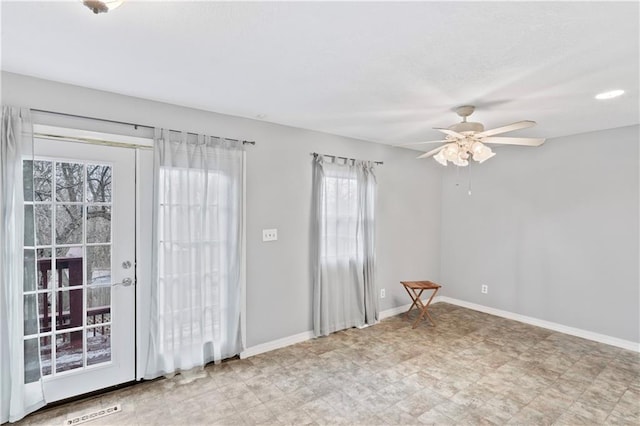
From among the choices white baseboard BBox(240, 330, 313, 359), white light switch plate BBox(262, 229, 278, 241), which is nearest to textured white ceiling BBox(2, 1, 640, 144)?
white light switch plate BBox(262, 229, 278, 241)

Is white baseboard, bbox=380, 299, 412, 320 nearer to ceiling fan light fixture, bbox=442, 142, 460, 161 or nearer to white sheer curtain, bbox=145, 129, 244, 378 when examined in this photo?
white sheer curtain, bbox=145, 129, 244, 378

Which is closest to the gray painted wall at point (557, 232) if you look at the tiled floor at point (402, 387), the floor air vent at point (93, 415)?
the tiled floor at point (402, 387)

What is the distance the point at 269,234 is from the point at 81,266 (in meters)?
1.65

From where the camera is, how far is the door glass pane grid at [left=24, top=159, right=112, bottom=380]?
2.35 metres

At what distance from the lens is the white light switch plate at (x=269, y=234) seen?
11.3 ft

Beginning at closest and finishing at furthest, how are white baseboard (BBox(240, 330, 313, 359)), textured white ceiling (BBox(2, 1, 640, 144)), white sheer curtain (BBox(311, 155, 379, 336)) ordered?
textured white ceiling (BBox(2, 1, 640, 144))
white baseboard (BBox(240, 330, 313, 359))
white sheer curtain (BBox(311, 155, 379, 336))

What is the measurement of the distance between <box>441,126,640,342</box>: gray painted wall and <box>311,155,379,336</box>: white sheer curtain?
70.7 inches

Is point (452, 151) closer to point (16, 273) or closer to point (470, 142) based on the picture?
point (470, 142)

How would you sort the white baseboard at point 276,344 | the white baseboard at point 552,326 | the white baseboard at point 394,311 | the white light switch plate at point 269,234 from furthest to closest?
the white baseboard at point 394,311 < the white baseboard at point 552,326 < the white light switch plate at point 269,234 < the white baseboard at point 276,344

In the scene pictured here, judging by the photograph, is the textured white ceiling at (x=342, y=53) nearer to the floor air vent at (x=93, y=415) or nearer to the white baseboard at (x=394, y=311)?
the floor air vent at (x=93, y=415)

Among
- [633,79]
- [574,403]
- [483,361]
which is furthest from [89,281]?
[633,79]

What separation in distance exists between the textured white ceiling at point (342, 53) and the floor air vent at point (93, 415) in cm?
246

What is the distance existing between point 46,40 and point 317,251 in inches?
113

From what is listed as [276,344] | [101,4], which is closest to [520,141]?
[101,4]
